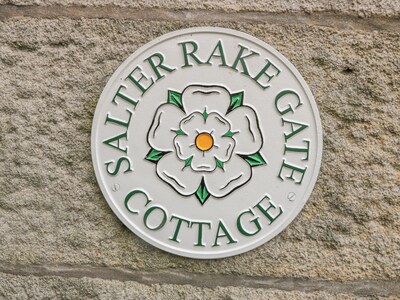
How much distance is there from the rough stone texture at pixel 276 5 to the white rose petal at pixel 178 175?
334 mm

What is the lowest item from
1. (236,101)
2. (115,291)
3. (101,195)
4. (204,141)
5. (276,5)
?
(115,291)

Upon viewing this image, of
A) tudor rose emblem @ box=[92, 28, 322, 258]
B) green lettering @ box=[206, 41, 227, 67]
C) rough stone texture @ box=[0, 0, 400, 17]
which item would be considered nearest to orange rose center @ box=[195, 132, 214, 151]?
tudor rose emblem @ box=[92, 28, 322, 258]

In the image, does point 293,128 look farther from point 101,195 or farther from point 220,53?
point 101,195

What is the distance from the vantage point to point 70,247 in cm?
128

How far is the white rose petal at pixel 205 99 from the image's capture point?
1.22m

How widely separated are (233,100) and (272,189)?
8.4 inches

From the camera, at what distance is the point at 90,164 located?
1260mm

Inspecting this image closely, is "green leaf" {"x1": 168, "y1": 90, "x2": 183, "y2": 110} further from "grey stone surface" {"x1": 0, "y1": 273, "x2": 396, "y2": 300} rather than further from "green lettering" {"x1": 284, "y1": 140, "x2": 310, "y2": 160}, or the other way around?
"grey stone surface" {"x1": 0, "y1": 273, "x2": 396, "y2": 300}

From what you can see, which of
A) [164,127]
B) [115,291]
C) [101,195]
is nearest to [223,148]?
[164,127]

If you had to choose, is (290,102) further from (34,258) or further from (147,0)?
(34,258)

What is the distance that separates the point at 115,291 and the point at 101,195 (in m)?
0.22

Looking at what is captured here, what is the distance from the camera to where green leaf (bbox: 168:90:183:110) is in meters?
1.22

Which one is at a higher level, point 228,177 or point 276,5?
point 276,5

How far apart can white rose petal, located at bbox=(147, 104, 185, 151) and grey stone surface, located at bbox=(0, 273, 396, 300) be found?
32 centimetres
